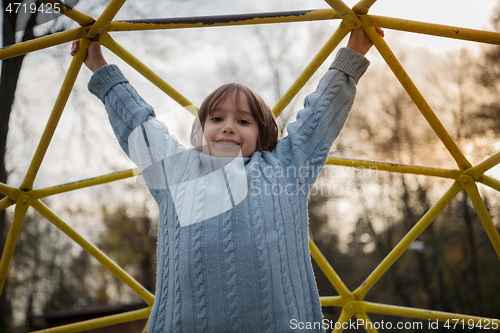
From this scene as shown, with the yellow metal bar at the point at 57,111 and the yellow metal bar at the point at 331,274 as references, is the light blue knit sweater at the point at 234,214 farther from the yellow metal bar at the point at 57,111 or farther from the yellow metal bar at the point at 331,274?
the yellow metal bar at the point at 331,274

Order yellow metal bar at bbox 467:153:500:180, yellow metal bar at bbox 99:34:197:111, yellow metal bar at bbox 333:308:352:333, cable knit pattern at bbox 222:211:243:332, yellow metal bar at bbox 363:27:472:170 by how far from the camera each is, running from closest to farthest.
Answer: cable knit pattern at bbox 222:211:243:332 → yellow metal bar at bbox 363:27:472:170 → yellow metal bar at bbox 99:34:197:111 → yellow metal bar at bbox 467:153:500:180 → yellow metal bar at bbox 333:308:352:333

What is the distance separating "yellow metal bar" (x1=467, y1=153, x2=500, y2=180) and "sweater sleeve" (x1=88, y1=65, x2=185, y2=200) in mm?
1297

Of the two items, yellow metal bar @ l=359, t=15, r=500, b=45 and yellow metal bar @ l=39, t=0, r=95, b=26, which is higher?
yellow metal bar @ l=39, t=0, r=95, b=26

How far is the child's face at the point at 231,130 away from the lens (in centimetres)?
133

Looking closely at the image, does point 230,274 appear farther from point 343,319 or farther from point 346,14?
point 343,319

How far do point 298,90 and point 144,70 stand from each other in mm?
668

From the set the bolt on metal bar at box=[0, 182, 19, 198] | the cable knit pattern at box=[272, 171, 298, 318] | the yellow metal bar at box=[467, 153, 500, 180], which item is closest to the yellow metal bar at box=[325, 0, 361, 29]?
the cable knit pattern at box=[272, 171, 298, 318]

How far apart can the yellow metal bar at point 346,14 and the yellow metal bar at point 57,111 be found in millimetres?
914

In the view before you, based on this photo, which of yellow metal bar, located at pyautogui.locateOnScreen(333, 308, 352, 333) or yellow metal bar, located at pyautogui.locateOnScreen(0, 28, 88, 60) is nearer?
yellow metal bar, located at pyautogui.locateOnScreen(0, 28, 88, 60)

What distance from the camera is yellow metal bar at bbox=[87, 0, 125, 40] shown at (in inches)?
53.5

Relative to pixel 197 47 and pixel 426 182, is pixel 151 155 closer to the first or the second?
pixel 197 47

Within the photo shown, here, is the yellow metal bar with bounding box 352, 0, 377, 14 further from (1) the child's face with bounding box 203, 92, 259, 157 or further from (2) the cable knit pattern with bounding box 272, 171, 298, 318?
(2) the cable knit pattern with bounding box 272, 171, 298, 318

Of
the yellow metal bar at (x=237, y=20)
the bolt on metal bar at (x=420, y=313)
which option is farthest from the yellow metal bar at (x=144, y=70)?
the bolt on metal bar at (x=420, y=313)

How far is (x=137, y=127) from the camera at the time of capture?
4.57 ft
